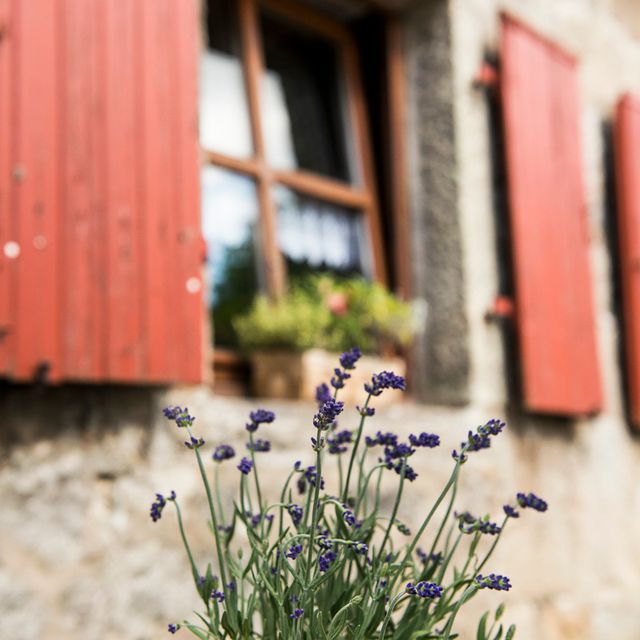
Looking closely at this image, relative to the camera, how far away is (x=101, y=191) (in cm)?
265

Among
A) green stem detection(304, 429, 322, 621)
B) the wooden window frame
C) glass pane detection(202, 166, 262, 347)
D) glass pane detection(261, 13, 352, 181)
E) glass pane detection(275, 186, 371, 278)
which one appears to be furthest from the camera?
glass pane detection(261, 13, 352, 181)

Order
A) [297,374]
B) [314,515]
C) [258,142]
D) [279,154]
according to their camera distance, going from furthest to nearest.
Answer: [279,154] → [258,142] → [297,374] → [314,515]

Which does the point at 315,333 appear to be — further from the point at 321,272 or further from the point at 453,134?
the point at 453,134

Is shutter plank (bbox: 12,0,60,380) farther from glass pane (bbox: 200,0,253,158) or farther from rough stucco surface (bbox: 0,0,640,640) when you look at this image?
glass pane (bbox: 200,0,253,158)

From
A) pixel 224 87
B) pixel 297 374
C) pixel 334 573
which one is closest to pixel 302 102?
pixel 224 87

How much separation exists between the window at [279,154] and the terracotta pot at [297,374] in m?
0.20

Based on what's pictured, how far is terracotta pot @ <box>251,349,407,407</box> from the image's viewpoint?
335 cm

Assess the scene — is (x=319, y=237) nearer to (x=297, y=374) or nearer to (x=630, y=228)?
(x=297, y=374)

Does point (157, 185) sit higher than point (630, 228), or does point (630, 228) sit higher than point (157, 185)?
point (630, 228)

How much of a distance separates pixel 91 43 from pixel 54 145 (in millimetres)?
349

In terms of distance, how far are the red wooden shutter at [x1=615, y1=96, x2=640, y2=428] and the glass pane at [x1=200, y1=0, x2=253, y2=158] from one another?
1833 millimetres

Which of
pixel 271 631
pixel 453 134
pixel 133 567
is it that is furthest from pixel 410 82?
pixel 271 631

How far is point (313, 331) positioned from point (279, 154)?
882mm

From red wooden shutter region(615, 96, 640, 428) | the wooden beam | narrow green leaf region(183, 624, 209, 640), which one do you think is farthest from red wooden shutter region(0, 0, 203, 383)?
red wooden shutter region(615, 96, 640, 428)
